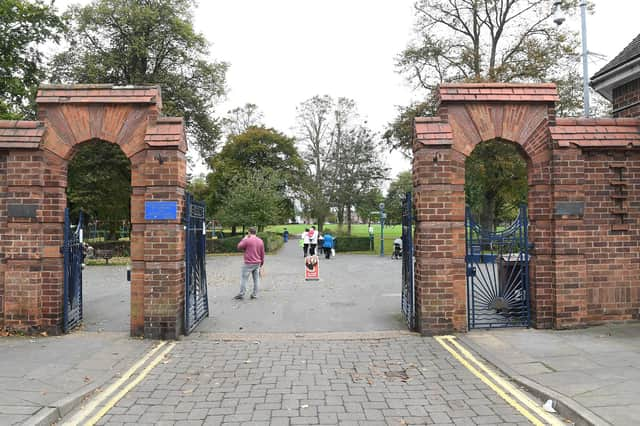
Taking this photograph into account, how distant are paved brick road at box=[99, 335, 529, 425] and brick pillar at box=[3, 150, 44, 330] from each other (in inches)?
109

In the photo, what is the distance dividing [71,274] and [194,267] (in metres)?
2.13

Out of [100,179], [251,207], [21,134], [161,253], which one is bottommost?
Answer: [161,253]

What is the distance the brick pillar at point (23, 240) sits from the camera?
7.58 metres

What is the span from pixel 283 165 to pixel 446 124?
1740 inches

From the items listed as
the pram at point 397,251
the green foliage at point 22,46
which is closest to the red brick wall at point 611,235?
the pram at point 397,251

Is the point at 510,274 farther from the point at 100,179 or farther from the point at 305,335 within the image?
the point at 100,179

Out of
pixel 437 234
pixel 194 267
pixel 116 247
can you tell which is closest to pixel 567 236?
pixel 437 234

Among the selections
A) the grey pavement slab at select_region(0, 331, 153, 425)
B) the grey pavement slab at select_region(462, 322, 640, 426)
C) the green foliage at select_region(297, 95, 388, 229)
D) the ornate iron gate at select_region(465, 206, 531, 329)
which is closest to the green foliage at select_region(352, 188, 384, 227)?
the green foliage at select_region(297, 95, 388, 229)

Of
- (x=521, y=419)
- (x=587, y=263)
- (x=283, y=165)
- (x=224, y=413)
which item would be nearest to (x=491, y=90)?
(x=587, y=263)

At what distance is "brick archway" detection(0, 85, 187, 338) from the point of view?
296 inches

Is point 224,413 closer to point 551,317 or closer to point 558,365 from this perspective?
point 558,365

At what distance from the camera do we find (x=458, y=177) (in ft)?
25.2

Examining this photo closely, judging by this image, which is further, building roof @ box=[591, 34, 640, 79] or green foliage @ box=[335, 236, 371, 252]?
green foliage @ box=[335, 236, 371, 252]

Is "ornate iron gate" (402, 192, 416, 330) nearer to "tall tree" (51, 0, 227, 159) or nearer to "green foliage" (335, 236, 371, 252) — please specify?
"tall tree" (51, 0, 227, 159)
